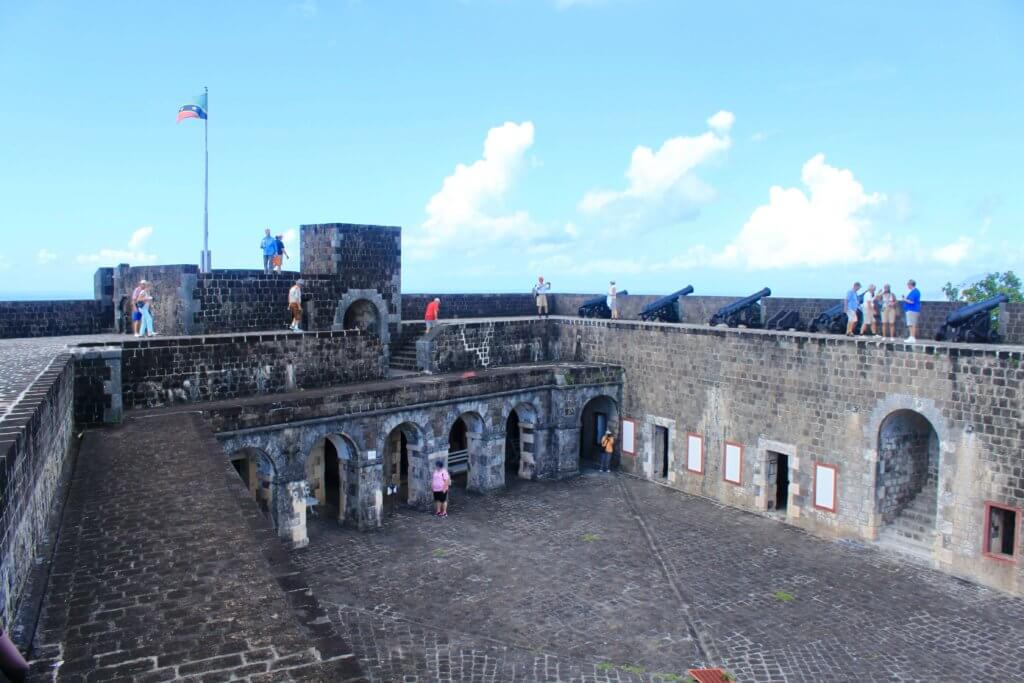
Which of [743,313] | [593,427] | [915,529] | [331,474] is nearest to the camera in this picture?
[915,529]

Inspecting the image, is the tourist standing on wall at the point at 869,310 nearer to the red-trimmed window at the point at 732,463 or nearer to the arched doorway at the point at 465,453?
the red-trimmed window at the point at 732,463

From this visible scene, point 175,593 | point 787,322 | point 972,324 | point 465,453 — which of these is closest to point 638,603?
point 175,593

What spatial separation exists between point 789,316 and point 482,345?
8.58 metres

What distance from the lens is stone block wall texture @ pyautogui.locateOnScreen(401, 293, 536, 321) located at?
26917mm

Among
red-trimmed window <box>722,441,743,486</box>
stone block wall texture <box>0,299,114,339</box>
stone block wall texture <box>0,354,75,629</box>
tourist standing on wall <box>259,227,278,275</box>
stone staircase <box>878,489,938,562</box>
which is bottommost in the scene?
stone staircase <box>878,489,938,562</box>

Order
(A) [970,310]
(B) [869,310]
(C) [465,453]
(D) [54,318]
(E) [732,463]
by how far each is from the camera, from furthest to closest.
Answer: (C) [465,453] < (D) [54,318] < (E) [732,463] < (B) [869,310] < (A) [970,310]

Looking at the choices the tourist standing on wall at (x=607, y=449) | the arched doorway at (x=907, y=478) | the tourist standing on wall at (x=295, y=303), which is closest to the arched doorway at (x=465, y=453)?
the tourist standing on wall at (x=607, y=449)

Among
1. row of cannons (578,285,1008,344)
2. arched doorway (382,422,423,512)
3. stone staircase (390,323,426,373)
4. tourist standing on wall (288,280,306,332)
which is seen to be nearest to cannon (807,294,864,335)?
row of cannons (578,285,1008,344)

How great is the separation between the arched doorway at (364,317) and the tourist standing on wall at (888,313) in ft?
43.1

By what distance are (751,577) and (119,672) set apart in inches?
470

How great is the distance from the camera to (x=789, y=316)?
21375mm

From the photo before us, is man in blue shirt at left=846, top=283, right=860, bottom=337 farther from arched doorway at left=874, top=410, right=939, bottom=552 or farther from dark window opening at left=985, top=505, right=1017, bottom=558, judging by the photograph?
dark window opening at left=985, top=505, right=1017, bottom=558

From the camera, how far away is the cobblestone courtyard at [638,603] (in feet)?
37.4

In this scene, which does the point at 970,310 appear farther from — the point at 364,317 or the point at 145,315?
the point at 145,315
